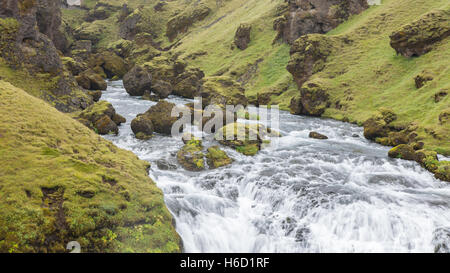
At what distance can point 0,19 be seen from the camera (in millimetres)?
26844

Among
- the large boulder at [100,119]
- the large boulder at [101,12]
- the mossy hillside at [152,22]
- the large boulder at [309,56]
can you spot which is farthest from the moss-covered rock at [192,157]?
the large boulder at [101,12]

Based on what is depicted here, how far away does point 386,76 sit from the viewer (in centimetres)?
3875

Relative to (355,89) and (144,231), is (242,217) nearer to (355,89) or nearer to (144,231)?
(144,231)

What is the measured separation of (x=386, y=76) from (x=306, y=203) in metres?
32.2

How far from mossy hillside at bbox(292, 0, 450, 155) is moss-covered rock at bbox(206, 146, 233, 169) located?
49.9 ft

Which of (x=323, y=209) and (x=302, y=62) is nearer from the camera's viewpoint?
(x=323, y=209)

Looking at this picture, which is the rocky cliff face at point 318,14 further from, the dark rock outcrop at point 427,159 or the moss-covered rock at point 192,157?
the moss-covered rock at point 192,157

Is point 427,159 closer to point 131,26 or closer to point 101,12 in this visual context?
point 131,26

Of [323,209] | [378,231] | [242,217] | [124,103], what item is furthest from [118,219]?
[124,103]

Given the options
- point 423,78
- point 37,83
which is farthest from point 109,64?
point 423,78

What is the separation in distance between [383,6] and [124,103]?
5137 cm

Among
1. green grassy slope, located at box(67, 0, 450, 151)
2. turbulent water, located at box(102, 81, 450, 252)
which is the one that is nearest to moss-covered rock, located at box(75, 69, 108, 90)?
green grassy slope, located at box(67, 0, 450, 151)

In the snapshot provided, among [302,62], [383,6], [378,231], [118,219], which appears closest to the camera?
[118,219]

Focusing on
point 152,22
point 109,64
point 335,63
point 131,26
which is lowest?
point 335,63
